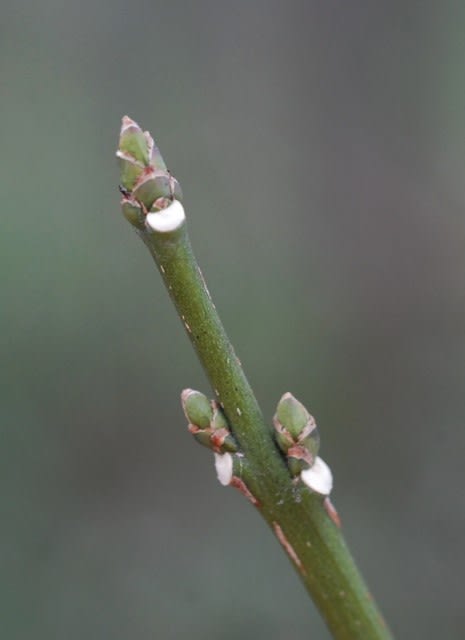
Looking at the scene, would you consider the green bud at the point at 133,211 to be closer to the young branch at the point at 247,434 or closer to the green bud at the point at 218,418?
the young branch at the point at 247,434

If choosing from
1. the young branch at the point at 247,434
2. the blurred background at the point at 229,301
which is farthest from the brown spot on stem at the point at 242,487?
the blurred background at the point at 229,301

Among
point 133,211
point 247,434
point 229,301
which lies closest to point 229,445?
point 247,434

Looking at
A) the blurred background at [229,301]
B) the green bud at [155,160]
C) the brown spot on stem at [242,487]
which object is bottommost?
the brown spot on stem at [242,487]

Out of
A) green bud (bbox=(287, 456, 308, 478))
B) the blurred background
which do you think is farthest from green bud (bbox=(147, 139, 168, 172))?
the blurred background

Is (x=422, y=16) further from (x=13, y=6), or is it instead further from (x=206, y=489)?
(x=206, y=489)

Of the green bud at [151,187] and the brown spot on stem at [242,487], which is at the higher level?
the green bud at [151,187]

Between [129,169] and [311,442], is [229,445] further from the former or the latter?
[129,169]

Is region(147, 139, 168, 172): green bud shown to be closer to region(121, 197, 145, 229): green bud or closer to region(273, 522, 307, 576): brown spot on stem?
region(121, 197, 145, 229): green bud
